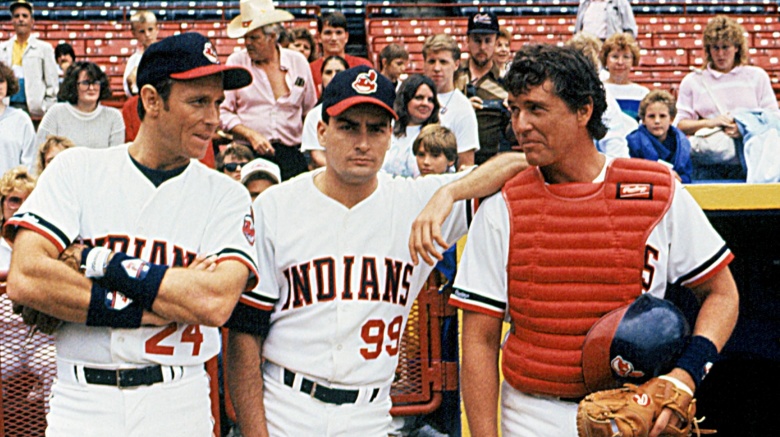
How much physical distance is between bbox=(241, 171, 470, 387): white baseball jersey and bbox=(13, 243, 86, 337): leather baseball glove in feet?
1.70

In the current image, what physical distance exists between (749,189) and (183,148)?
2.28m

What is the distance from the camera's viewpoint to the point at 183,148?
297 centimetres

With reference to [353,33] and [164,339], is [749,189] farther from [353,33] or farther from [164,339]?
[353,33]


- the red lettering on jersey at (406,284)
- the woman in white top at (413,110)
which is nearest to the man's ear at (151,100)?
the red lettering on jersey at (406,284)

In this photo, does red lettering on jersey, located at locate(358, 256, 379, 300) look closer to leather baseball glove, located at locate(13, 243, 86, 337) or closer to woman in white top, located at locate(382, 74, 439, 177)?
leather baseball glove, located at locate(13, 243, 86, 337)

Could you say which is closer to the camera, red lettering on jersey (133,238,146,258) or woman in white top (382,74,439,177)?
red lettering on jersey (133,238,146,258)

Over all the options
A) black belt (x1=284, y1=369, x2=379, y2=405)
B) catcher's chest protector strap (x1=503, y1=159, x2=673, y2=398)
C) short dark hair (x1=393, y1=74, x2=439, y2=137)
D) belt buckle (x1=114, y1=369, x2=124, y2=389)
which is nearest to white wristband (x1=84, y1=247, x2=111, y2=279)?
belt buckle (x1=114, y1=369, x2=124, y2=389)

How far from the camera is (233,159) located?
587cm

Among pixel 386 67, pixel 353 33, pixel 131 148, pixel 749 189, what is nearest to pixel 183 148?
pixel 131 148

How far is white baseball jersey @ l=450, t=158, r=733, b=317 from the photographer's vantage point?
2865mm

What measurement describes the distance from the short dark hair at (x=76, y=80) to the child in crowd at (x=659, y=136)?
3.62 metres

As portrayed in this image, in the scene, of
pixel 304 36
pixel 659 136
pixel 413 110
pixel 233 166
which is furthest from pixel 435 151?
pixel 304 36

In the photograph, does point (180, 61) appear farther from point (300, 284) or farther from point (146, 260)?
point (300, 284)

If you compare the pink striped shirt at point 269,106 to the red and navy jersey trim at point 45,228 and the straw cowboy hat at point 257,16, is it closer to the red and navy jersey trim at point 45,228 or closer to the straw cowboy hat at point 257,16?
the straw cowboy hat at point 257,16
